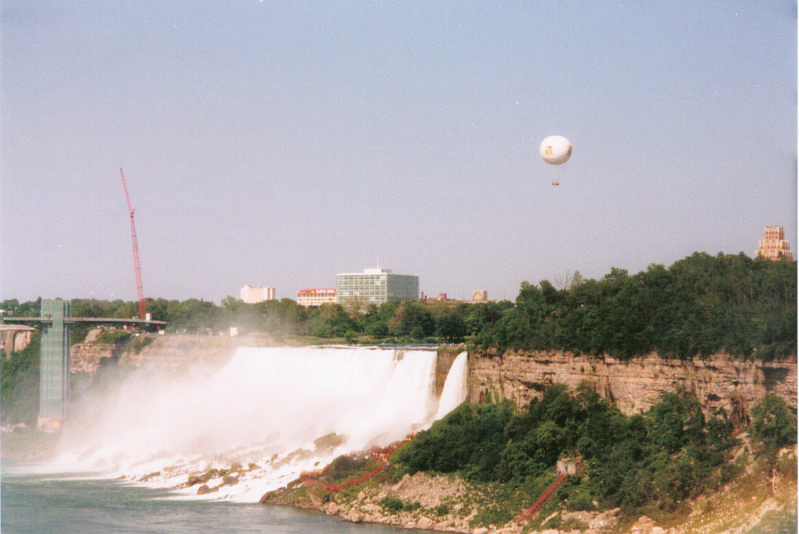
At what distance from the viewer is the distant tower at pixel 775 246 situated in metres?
22.0

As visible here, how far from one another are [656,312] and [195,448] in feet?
64.5

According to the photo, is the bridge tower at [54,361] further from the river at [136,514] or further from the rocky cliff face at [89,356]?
the river at [136,514]

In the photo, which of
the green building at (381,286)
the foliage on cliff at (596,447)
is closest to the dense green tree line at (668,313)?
the foliage on cliff at (596,447)

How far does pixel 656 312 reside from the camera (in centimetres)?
2397

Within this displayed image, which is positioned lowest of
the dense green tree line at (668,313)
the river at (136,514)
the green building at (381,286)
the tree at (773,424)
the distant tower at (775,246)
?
the river at (136,514)

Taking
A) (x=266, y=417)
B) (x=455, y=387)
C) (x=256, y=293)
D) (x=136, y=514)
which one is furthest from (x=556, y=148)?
(x=256, y=293)

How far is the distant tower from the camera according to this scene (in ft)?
72.1

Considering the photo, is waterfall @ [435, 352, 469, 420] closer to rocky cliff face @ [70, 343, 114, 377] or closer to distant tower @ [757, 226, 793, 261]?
distant tower @ [757, 226, 793, 261]

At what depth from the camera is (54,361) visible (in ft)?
153

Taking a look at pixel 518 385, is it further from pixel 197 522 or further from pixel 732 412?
pixel 197 522

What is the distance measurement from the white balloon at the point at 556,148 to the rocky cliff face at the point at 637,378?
19.7 ft

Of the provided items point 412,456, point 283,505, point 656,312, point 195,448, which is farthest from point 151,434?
point 656,312

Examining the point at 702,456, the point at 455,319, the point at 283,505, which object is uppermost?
the point at 455,319

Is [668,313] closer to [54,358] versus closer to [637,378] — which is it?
[637,378]
